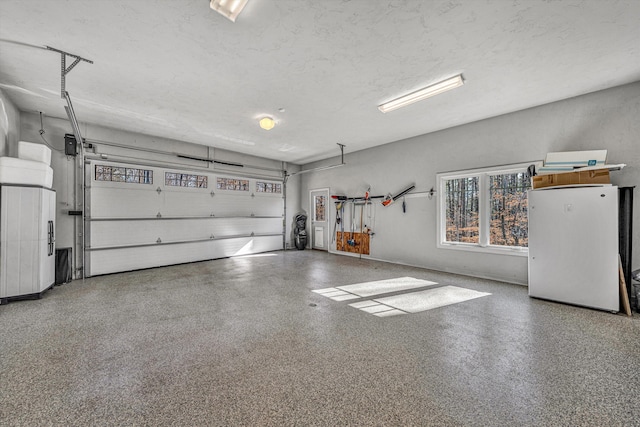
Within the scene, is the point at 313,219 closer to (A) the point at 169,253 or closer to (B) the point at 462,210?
(A) the point at 169,253

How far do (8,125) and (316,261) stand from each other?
20.4ft

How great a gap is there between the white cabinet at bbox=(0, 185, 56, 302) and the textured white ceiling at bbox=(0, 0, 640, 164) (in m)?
1.51

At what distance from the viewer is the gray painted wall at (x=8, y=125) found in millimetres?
3715

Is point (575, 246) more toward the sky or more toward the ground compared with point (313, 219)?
more toward the ground

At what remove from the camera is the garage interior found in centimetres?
177

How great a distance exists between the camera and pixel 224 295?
12.6 feet

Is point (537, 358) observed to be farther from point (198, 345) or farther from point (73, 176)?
point (73, 176)

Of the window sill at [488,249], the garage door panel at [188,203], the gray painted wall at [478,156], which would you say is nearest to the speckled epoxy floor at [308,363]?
the window sill at [488,249]

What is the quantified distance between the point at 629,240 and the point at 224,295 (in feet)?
19.0

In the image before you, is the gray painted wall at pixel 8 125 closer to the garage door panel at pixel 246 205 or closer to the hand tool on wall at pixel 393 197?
the garage door panel at pixel 246 205

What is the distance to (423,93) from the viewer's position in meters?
3.78

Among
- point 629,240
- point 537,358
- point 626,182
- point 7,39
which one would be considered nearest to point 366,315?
point 537,358

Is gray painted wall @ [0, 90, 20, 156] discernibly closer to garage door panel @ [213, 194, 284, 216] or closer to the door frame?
garage door panel @ [213, 194, 284, 216]

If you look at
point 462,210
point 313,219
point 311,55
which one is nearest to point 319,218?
point 313,219
